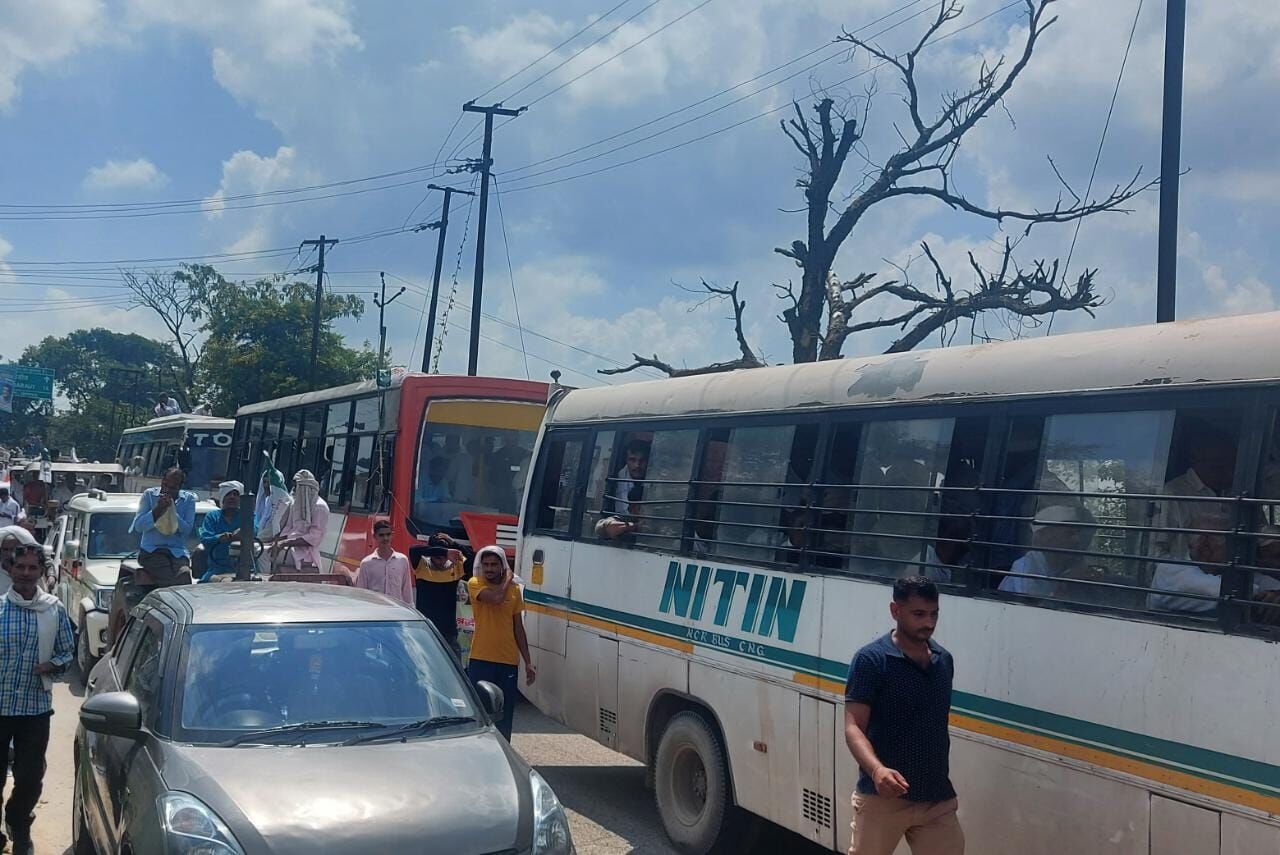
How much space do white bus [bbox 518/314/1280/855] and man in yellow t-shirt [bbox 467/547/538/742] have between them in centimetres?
55

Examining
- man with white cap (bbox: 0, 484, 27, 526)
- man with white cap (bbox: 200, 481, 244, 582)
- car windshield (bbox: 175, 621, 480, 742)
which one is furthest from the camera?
man with white cap (bbox: 0, 484, 27, 526)

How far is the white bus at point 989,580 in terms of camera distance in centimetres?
451

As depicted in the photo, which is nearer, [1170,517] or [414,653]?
[1170,517]

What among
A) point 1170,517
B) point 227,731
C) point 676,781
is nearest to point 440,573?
point 676,781

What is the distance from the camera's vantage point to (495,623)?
8.57 metres

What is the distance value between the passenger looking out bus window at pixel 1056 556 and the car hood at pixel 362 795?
2242mm

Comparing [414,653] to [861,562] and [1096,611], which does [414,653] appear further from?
[1096,611]

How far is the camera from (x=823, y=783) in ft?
20.5

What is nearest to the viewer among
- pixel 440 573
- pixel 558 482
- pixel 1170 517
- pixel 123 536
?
pixel 1170 517

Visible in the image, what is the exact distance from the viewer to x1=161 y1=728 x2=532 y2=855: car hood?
457 centimetres

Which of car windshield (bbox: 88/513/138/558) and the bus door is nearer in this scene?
the bus door

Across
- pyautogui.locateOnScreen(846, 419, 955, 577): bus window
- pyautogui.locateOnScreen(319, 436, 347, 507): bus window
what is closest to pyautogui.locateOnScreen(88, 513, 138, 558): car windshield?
pyautogui.locateOnScreen(319, 436, 347, 507): bus window

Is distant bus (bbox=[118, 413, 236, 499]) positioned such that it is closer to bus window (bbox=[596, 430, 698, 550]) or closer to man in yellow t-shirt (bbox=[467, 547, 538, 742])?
man in yellow t-shirt (bbox=[467, 547, 538, 742])

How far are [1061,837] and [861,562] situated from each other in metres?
1.70
